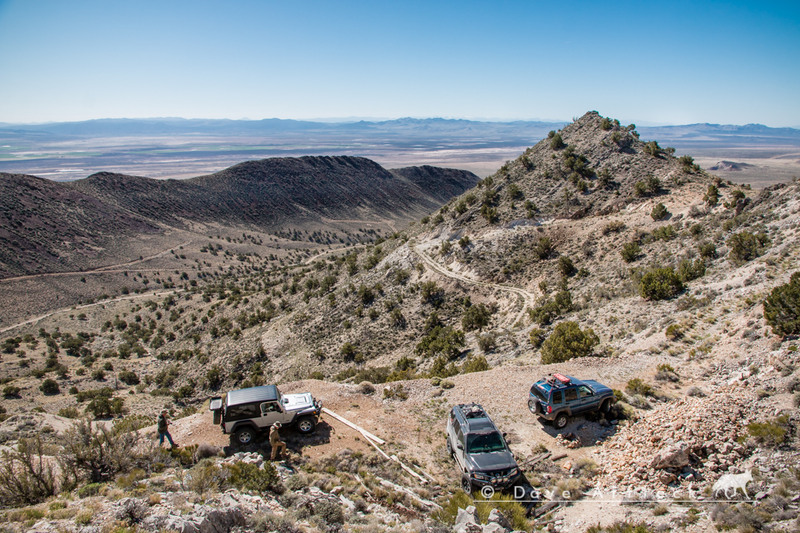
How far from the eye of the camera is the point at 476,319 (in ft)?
102

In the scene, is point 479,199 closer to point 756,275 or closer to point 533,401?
point 756,275

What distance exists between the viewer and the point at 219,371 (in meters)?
36.8

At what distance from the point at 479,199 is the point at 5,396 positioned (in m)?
45.8

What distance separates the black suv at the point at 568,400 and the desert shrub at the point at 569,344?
6001mm

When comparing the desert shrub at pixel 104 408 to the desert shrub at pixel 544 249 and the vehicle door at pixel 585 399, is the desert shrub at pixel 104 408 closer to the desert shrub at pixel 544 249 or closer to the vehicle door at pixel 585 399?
the vehicle door at pixel 585 399

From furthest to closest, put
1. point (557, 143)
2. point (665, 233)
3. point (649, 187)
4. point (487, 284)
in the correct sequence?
point (557, 143)
point (649, 187)
point (487, 284)
point (665, 233)

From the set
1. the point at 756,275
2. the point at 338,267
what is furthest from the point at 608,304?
the point at 338,267

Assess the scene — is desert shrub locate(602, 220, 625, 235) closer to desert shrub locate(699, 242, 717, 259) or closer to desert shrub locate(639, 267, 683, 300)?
desert shrub locate(699, 242, 717, 259)

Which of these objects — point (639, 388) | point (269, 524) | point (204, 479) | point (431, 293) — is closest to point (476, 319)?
point (431, 293)

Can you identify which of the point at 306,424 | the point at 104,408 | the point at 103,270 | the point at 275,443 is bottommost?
the point at 104,408

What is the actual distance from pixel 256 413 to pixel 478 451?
733 cm

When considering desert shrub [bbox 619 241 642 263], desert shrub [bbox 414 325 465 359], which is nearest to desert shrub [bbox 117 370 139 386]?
desert shrub [bbox 414 325 465 359]

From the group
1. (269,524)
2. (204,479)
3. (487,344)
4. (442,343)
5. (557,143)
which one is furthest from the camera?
(557,143)

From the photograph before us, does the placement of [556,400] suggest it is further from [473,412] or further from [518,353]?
[518,353]
